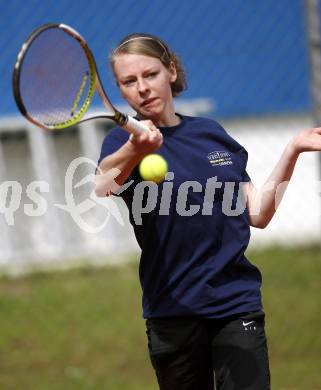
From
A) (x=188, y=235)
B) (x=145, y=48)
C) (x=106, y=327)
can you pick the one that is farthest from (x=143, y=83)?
(x=106, y=327)

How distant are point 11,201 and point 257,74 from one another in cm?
208

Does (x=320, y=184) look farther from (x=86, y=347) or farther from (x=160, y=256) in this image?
(x=160, y=256)

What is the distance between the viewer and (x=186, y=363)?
3.16 metres

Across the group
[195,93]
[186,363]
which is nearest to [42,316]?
[195,93]

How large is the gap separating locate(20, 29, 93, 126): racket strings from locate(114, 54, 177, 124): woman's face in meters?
0.13

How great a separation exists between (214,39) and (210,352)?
3988 mm

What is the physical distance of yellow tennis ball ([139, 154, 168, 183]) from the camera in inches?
111

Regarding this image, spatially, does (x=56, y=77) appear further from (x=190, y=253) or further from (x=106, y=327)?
(x=106, y=327)

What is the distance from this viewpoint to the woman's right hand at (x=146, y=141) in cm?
275

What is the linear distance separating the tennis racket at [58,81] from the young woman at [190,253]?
0.15m

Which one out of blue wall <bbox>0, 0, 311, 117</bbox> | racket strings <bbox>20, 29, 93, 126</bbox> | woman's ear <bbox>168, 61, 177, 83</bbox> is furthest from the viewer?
blue wall <bbox>0, 0, 311, 117</bbox>

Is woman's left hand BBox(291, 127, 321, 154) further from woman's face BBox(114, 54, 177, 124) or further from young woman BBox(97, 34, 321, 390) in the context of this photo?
woman's face BBox(114, 54, 177, 124)

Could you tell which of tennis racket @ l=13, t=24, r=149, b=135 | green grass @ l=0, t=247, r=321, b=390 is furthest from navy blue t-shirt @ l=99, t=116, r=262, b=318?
Answer: green grass @ l=0, t=247, r=321, b=390

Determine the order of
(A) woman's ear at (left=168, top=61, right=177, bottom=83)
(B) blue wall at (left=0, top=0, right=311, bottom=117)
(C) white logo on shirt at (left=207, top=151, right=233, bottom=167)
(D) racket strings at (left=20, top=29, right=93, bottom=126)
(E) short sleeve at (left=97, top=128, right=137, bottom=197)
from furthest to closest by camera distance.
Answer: (B) blue wall at (left=0, top=0, right=311, bottom=117) → (A) woman's ear at (left=168, top=61, right=177, bottom=83) → (C) white logo on shirt at (left=207, top=151, right=233, bottom=167) → (E) short sleeve at (left=97, top=128, right=137, bottom=197) → (D) racket strings at (left=20, top=29, right=93, bottom=126)
